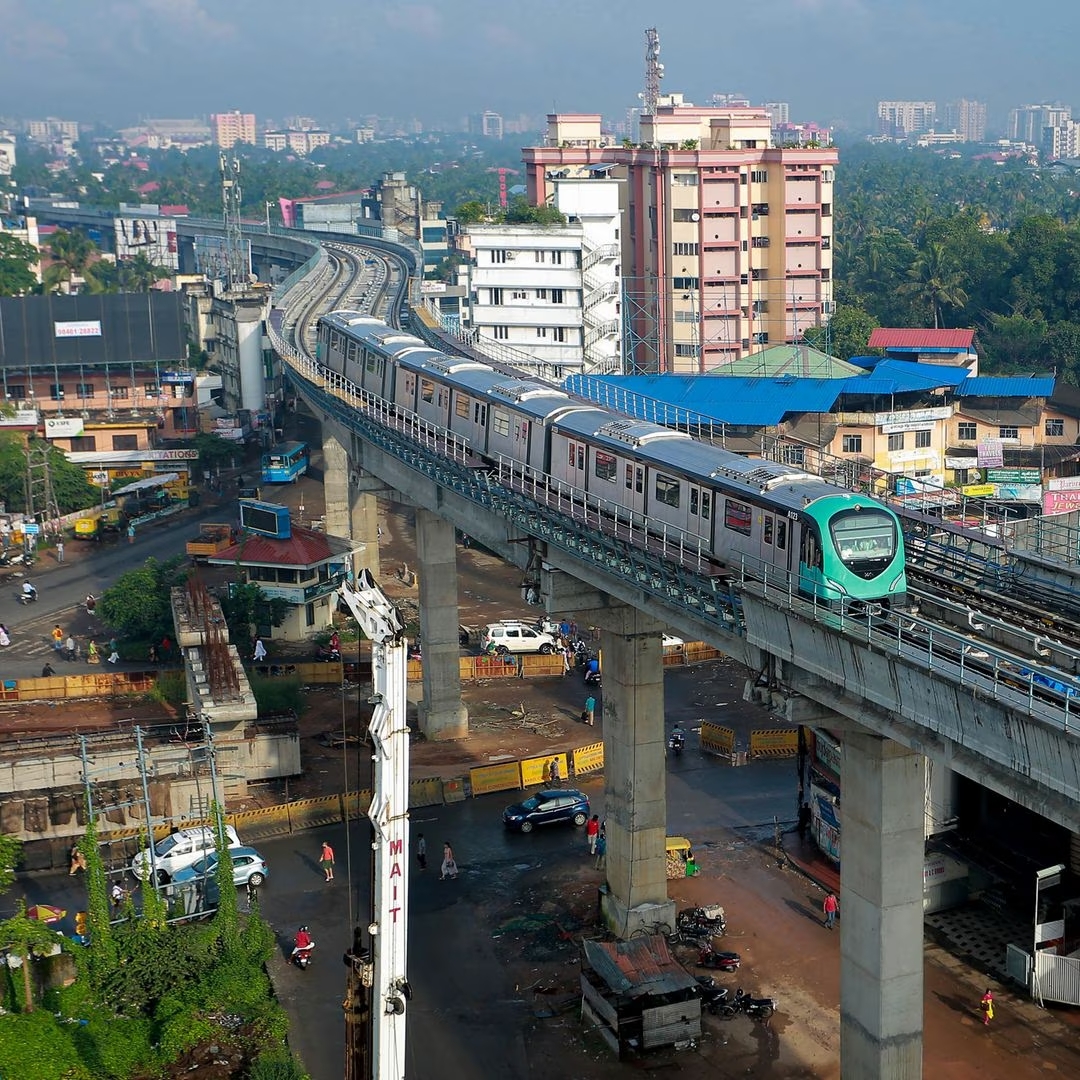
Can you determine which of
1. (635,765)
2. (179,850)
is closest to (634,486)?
(635,765)

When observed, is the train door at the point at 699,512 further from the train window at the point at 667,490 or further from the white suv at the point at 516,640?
the white suv at the point at 516,640

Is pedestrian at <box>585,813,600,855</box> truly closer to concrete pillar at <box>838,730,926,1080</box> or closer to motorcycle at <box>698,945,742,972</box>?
motorcycle at <box>698,945,742,972</box>

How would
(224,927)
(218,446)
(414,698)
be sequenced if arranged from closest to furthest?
(224,927) < (414,698) < (218,446)

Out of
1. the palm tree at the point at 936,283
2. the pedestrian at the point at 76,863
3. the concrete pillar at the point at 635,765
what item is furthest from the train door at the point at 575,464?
the palm tree at the point at 936,283

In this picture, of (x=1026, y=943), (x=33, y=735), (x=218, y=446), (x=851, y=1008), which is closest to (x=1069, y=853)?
(x=1026, y=943)

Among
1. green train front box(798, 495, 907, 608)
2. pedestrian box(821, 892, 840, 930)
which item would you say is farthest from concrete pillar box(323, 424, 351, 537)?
green train front box(798, 495, 907, 608)

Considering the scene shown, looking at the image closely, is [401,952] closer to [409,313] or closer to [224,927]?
[224,927]

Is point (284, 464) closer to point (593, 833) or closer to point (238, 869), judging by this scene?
point (593, 833)

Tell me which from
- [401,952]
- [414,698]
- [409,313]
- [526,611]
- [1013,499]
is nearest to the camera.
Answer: [401,952]
